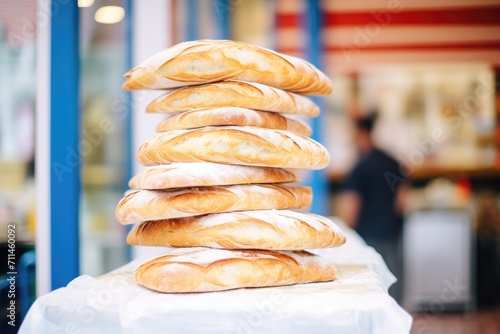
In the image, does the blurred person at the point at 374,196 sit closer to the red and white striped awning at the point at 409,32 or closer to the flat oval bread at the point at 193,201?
the red and white striped awning at the point at 409,32

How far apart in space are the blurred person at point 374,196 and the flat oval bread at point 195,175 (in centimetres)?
374

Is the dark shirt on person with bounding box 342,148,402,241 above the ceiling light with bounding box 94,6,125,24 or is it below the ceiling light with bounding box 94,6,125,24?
below

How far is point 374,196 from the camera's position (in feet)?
17.5

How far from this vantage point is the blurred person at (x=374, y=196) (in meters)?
5.24

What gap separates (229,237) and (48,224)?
801 millimetres

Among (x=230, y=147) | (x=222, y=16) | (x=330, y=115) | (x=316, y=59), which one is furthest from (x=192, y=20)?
(x=330, y=115)

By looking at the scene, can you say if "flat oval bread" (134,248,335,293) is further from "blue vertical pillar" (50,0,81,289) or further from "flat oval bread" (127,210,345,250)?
"blue vertical pillar" (50,0,81,289)

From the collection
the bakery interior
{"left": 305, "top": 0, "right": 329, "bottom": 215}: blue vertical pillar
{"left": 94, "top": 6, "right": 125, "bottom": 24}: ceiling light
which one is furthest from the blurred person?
{"left": 94, "top": 6, "right": 125, "bottom": 24}: ceiling light

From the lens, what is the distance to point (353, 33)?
7164mm

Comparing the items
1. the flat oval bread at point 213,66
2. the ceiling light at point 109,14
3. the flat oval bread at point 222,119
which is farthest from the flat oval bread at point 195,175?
the ceiling light at point 109,14

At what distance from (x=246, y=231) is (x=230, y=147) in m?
0.19

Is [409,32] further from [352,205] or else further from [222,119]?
[222,119]

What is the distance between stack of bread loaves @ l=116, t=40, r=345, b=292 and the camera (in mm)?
1468

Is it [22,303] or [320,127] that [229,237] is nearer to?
[22,303]
